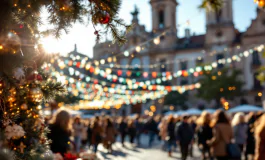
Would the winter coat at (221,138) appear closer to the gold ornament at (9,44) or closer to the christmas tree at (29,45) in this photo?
the christmas tree at (29,45)

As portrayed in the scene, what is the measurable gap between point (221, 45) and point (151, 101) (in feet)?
38.7

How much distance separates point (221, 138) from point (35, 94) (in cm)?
529

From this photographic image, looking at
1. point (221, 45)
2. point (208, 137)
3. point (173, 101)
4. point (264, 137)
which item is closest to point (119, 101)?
point (173, 101)

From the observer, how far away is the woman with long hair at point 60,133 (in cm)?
585

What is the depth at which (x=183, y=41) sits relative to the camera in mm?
44719

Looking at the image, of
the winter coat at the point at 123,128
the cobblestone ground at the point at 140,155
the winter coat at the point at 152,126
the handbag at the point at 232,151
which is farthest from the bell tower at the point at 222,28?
the handbag at the point at 232,151

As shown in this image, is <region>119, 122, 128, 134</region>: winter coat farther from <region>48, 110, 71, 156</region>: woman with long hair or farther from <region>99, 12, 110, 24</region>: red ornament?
<region>99, 12, 110, 24</region>: red ornament

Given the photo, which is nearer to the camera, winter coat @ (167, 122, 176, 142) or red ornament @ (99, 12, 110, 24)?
red ornament @ (99, 12, 110, 24)

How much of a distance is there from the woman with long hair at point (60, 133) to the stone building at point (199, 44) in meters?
28.2

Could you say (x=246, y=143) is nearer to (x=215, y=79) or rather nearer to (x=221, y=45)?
(x=215, y=79)

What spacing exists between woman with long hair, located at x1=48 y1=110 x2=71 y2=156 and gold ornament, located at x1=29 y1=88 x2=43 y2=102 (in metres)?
2.03

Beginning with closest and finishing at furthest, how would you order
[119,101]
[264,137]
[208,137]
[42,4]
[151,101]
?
[42,4] → [264,137] → [208,137] → [119,101] → [151,101]

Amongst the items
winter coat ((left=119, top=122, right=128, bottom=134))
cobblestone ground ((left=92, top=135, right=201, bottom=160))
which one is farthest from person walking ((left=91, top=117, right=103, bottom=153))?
winter coat ((left=119, top=122, right=128, bottom=134))

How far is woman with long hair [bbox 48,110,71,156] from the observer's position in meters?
5.85
